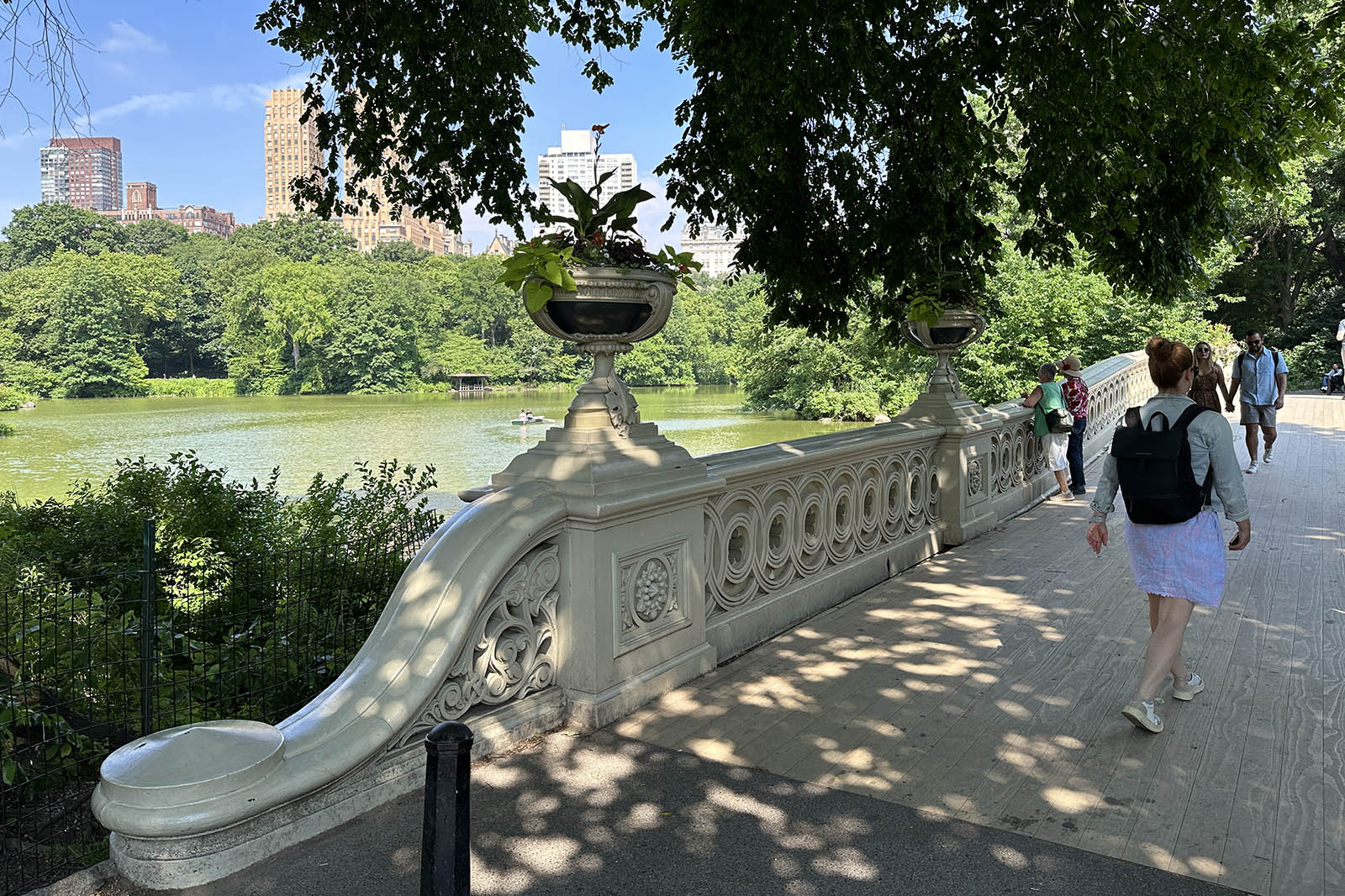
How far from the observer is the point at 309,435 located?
4581cm

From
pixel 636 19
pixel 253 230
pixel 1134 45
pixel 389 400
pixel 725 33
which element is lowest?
pixel 389 400

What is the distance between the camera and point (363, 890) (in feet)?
9.85

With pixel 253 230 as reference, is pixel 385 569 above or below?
below

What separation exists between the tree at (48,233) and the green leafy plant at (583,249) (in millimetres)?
108818

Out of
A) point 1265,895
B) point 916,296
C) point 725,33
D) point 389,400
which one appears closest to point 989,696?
point 1265,895

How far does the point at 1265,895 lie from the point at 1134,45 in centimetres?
472

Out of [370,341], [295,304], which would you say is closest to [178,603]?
[370,341]

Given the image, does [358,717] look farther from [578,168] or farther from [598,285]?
[578,168]

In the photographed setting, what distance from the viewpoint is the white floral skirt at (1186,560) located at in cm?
431

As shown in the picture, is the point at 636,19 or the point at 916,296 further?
the point at 636,19

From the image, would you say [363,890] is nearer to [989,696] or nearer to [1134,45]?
[989,696]

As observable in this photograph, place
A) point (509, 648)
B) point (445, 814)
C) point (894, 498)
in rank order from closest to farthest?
1. point (445, 814)
2. point (509, 648)
3. point (894, 498)

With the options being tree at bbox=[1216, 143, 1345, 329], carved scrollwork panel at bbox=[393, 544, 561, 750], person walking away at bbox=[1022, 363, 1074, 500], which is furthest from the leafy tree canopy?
tree at bbox=[1216, 143, 1345, 329]

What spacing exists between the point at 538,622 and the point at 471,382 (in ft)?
283
